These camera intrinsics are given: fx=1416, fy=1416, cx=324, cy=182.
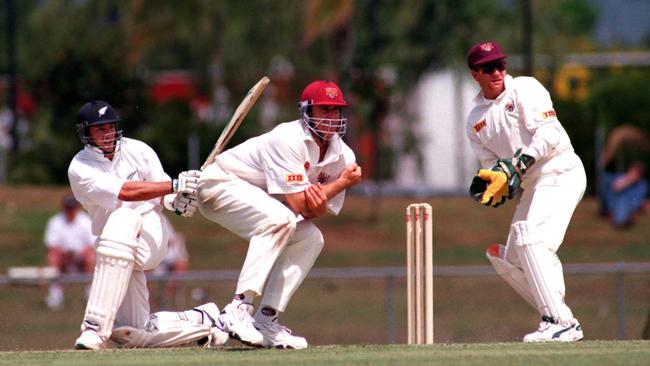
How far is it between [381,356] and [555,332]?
1279mm

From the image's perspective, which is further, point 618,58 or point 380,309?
point 618,58

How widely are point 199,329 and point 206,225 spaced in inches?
428

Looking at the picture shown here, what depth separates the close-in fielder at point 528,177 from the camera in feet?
24.6

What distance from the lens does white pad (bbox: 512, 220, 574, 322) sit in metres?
7.49

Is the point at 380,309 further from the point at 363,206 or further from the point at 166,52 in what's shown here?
the point at 166,52

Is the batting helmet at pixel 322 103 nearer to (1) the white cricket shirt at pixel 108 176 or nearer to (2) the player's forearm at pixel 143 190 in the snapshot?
(2) the player's forearm at pixel 143 190

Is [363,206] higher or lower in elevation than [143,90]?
lower

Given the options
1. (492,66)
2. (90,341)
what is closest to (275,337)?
(90,341)

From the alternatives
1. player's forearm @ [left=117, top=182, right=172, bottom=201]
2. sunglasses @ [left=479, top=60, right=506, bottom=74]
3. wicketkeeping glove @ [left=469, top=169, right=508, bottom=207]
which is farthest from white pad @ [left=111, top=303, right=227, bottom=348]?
sunglasses @ [left=479, top=60, right=506, bottom=74]

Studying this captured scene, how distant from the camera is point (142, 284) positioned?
7812 millimetres

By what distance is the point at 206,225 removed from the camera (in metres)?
18.7

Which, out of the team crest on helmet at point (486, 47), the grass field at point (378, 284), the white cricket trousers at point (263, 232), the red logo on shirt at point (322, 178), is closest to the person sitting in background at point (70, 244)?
the grass field at point (378, 284)

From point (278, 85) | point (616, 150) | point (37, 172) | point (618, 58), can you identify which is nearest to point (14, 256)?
point (37, 172)

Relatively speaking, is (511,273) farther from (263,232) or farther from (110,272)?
(110,272)
